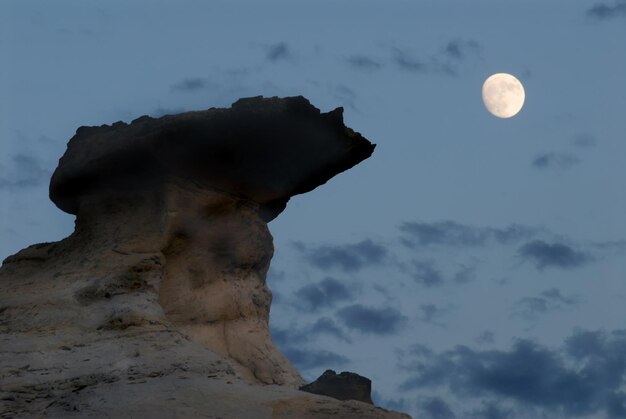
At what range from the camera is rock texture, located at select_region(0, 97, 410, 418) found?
8.42 meters

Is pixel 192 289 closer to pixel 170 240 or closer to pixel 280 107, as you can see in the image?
pixel 170 240

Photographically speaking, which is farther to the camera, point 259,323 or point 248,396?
point 259,323

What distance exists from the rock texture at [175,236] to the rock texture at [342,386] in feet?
0.86

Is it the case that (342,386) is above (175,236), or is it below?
below

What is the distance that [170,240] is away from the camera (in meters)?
9.34

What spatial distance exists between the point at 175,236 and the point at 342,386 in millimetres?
1956

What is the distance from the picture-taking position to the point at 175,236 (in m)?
9.40

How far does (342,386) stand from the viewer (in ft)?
27.4

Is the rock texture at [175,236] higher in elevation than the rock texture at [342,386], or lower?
higher

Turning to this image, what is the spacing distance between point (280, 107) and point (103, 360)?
106 inches

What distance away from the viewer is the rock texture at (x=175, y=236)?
27.6ft

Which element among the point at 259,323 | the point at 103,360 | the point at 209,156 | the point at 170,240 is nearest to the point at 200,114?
the point at 209,156

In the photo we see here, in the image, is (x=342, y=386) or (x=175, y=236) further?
(x=175, y=236)

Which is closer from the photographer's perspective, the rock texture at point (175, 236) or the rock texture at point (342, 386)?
the rock texture at point (342, 386)
